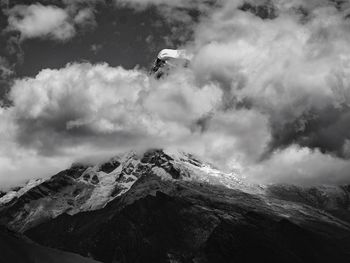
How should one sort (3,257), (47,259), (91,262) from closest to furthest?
1. (3,257)
2. (47,259)
3. (91,262)

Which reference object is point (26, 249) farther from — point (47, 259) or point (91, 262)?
point (91, 262)

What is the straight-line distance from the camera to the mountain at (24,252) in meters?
102

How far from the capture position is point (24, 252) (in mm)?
106000

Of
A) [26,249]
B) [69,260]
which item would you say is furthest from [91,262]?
[26,249]

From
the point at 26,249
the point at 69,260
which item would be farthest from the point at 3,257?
the point at 69,260

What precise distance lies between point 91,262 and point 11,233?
1645 cm

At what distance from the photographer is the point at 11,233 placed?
113 m

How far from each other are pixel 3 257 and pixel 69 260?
585 inches

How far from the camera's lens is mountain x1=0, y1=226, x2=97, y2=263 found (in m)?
102

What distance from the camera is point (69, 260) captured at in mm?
111312

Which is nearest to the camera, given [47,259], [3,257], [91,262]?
[3,257]

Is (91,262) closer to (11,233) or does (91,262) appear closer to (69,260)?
(69,260)

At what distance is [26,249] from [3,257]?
7.43 meters

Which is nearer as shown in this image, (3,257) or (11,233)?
(3,257)
